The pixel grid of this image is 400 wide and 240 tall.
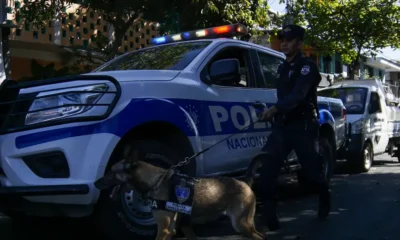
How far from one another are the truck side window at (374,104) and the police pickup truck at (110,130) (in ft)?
22.8

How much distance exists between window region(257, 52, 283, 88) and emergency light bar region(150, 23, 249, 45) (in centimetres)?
39

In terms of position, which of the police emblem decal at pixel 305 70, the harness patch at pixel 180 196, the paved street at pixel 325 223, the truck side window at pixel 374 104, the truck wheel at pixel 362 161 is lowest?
the truck wheel at pixel 362 161

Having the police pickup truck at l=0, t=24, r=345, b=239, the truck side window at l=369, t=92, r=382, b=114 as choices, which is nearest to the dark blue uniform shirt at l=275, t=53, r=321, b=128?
the police pickup truck at l=0, t=24, r=345, b=239

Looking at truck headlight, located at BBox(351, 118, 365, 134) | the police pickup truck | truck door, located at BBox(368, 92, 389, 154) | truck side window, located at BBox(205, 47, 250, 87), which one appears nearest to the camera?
the police pickup truck

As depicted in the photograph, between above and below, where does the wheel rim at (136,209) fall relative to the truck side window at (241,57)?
below

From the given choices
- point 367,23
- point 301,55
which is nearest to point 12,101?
point 301,55

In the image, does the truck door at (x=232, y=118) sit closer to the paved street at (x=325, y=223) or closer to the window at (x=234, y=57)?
the window at (x=234, y=57)

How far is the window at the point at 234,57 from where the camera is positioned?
18.9ft

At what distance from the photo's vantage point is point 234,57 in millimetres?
6406

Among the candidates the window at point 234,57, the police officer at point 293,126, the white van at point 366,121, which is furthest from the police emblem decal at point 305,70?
the white van at point 366,121

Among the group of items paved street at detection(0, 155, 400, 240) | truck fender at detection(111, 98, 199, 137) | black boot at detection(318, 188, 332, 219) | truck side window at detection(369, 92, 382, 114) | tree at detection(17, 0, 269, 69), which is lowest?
paved street at detection(0, 155, 400, 240)

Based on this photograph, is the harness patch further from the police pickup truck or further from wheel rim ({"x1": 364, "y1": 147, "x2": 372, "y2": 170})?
wheel rim ({"x1": 364, "y1": 147, "x2": 372, "y2": 170})

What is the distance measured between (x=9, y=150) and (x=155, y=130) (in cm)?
131

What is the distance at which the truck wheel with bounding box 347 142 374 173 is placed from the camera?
37.0ft
